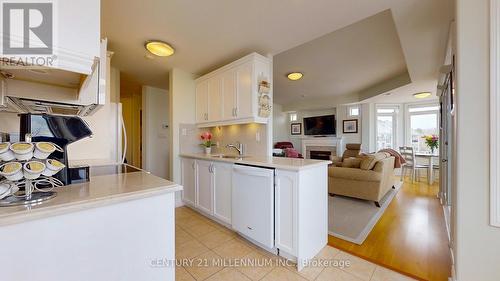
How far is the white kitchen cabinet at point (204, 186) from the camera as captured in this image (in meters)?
2.60

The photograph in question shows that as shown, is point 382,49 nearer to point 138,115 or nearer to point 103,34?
point 103,34

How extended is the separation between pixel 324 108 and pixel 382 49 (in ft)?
11.8

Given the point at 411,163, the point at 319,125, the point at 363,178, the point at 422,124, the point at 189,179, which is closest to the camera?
the point at 189,179

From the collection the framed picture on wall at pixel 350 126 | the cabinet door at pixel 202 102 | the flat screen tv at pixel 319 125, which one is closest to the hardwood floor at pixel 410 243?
the cabinet door at pixel 202 102

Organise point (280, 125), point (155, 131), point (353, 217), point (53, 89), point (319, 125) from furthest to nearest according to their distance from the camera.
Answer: point (280, 125) < point (319, 125) < point (155, 131) < point (353, 217) < point (53, 89)

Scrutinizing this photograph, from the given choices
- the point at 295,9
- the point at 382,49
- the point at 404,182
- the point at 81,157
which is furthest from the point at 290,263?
the point at 404,182

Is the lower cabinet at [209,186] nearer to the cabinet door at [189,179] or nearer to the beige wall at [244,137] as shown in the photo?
the cabinet door at [189,179]

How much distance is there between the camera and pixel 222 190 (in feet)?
7.89

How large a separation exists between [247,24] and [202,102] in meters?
1.62

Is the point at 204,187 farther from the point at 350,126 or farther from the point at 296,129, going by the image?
the point at 296,129

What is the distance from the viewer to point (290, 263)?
1.77 meters

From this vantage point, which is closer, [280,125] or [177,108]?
[177,108]

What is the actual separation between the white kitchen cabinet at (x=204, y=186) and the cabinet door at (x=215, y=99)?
2.58 feet

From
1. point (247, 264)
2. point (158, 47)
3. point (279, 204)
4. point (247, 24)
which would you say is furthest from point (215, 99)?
point (247, 264)
